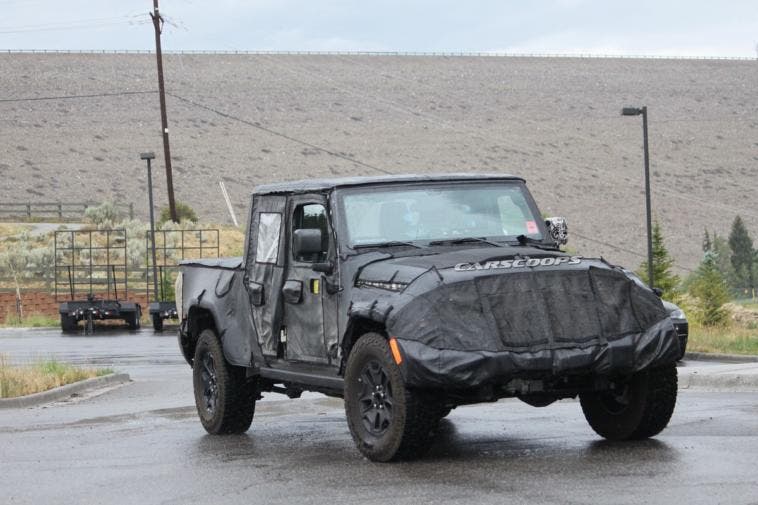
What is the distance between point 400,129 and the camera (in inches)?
4149

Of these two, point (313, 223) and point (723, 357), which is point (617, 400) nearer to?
point (313, 223)

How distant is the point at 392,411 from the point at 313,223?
7.89 ft

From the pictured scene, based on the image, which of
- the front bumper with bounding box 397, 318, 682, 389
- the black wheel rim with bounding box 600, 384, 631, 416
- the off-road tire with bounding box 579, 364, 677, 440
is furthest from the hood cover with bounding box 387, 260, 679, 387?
the black wheel rim with bounding box 600, 384, 631, 416

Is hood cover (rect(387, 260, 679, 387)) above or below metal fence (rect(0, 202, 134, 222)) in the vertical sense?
below

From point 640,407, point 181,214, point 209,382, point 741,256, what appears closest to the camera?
point 640,407

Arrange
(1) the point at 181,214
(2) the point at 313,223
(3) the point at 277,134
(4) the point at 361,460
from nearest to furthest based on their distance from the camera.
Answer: (4) the point at 361,460 < (2) the point at 313,223 < (1) the point at 181,214 < (3) the point at 277,134

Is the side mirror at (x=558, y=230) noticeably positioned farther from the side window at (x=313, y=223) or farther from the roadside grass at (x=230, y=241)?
the roadside grass at (x=230, y=241)

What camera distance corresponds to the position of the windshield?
37.9ft

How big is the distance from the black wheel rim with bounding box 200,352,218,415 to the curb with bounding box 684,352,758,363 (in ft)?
40.7

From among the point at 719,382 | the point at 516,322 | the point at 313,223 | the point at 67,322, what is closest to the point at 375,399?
the point at 516,322

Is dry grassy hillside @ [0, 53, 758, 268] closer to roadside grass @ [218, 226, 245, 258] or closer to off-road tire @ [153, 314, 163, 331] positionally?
roadside grass @ [218, 226, 245, 258]

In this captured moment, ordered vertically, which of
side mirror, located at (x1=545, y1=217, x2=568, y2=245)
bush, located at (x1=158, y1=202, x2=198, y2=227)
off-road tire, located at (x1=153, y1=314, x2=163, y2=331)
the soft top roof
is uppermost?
bush, located at (x1=158, y1=202, x2=198, y2=227)

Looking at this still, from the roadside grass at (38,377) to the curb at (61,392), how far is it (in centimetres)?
16

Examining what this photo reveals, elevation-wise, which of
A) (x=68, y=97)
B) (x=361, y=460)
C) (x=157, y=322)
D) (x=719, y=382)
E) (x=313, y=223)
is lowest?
(x=157, y=322)
